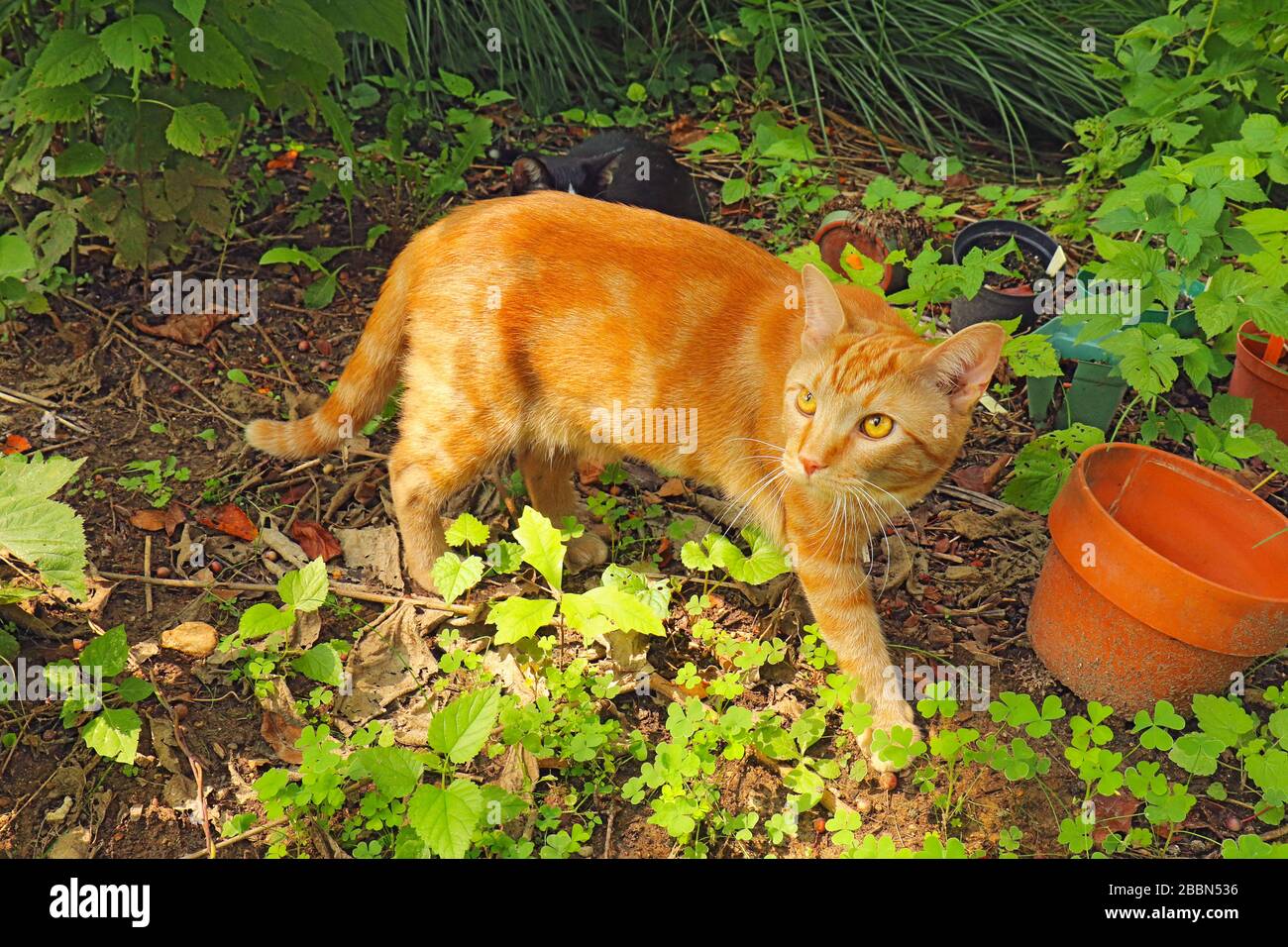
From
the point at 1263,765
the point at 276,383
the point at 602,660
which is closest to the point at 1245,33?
the point at 1263,765

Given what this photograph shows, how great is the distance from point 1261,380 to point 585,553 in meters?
2.69

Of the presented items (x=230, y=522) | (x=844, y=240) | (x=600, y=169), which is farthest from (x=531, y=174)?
(x=230, y=522)

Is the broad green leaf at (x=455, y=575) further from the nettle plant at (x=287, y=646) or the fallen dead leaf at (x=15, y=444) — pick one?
the fallen dead leaf at (x=15, y=444)

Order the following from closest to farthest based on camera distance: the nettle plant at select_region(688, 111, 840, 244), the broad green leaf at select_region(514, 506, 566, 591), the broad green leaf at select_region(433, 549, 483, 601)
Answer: the broad green leaf at select_region(514, 506, 566, 591)
the broad green leaf at select_region(433, 549, 483, 601)
the nettle plant at select_region(688, 111, 840, 244)

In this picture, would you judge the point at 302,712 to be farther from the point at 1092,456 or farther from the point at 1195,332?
the point at 1195,332

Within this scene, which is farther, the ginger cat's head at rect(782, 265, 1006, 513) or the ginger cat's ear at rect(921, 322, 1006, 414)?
the ginger cat's head at rect(782, 265, 1006, 513)

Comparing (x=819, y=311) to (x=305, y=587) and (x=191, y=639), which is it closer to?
(x=305, y=587)

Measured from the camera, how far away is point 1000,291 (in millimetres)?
4547

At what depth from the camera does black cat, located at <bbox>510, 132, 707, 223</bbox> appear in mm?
4918

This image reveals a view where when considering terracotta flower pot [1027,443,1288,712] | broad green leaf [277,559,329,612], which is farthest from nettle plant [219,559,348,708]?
terracotta flower pot [1027,443,1288,712]

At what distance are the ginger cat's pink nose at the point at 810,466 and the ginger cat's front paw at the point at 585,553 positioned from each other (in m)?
1.02

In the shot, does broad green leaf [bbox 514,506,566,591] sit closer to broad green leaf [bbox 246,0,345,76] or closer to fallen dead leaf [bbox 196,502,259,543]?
fallen dead leaf [bbox 196,502,259,543]

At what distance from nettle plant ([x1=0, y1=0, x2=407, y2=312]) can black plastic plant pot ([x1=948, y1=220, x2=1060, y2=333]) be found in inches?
96.0

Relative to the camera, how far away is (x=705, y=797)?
3033mm
